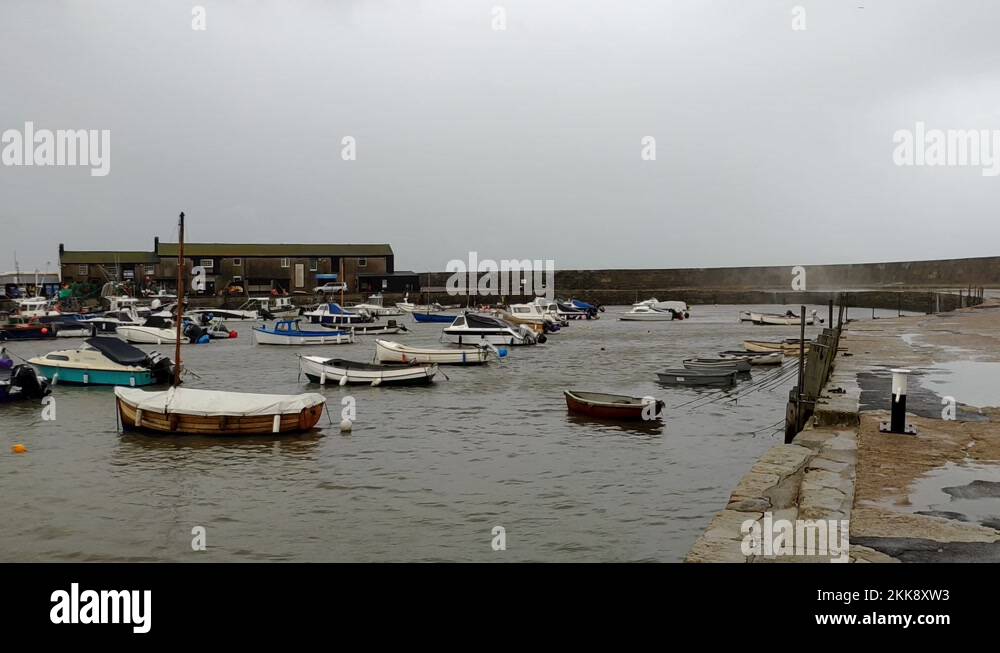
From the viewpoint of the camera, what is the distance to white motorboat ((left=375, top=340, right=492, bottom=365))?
115 ft

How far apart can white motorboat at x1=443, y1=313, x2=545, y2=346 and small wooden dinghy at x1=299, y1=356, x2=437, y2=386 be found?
15314mm

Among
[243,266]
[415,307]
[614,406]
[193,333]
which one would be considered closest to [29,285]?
[243,266]

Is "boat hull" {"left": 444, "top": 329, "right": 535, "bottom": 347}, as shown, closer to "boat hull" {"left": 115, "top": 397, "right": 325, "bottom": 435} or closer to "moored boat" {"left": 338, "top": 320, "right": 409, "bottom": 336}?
"moored boat" {"left": 338, "top": 320, "right": 409, "bottom": 336}

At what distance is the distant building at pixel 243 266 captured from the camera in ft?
308

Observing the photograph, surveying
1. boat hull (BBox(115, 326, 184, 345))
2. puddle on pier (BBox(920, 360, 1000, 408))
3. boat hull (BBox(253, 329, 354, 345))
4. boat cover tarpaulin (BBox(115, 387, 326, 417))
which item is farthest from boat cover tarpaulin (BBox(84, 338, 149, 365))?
puddle on pier (BBox(920, 360, 1000, 408))

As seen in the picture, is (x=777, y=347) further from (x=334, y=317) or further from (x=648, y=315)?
(x=648, y=315)

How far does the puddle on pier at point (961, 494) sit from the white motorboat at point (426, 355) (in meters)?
27.4

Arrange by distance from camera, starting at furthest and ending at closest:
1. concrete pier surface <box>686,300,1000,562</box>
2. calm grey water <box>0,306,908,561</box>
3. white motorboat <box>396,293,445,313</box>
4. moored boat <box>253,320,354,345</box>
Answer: white motorboat <box>396,293,445,313</box>, moored boat <box>253,320,354,345</box>, calm grey water <box>0,306,908,561</box>, concrete pier surface <box>686,300,1000,562</box>

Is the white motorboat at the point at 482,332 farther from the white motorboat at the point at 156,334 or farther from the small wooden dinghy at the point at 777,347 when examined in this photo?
the white motorboat at the point at 156,334

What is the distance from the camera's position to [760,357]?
3409 cm

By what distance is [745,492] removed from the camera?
928 centimetres

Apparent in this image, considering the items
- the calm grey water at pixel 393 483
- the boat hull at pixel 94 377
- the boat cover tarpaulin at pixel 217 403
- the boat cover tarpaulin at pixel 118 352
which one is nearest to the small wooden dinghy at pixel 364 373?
the calm grey water at pixel 393 483
